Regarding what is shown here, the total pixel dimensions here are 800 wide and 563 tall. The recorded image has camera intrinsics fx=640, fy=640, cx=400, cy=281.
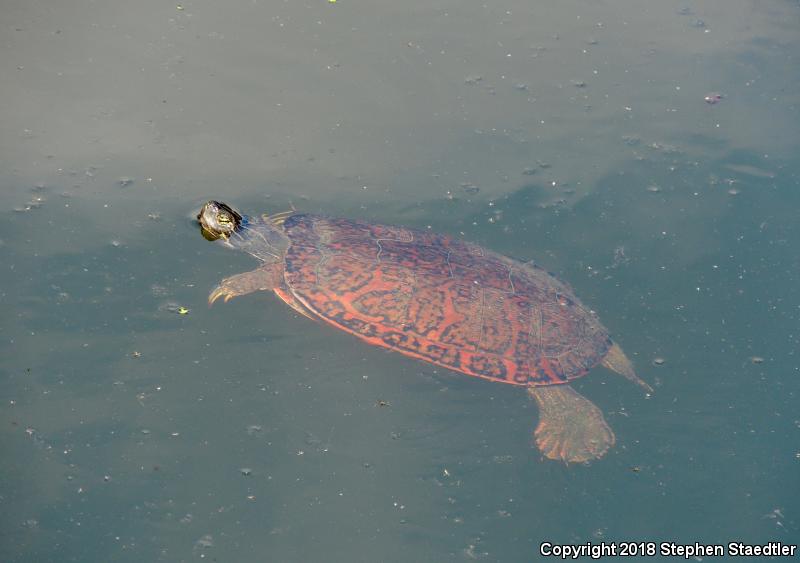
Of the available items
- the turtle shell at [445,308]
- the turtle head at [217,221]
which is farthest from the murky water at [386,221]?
the turtle shell at [445,308]

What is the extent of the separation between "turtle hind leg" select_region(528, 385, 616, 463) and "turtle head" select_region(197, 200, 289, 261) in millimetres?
2201

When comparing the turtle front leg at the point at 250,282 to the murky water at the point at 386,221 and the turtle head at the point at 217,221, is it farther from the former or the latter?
the turtle head at the point at 217,221

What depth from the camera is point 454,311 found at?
449 centimetres

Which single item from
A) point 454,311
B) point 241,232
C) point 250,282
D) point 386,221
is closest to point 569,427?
point 454,311

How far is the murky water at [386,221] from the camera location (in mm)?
Answer: 3791

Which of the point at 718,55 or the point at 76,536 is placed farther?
the point at 718,55

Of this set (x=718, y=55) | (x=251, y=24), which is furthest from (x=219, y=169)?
(x=718, y=55)

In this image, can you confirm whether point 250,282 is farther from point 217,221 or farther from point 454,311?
point 454,311

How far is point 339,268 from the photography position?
4586 mm

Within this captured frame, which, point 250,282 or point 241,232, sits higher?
point 241,232

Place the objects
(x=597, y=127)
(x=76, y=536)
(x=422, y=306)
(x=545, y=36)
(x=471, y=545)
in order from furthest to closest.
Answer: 1. (x=545, y=36)
2. (x=597, y=127)
3. (x=422, y=306)
4. (x=471, y=545)
5. (x=76, y=536)

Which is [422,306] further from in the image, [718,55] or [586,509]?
[718,55]

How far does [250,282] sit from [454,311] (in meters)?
1.48

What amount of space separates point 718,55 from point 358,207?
449 cm
